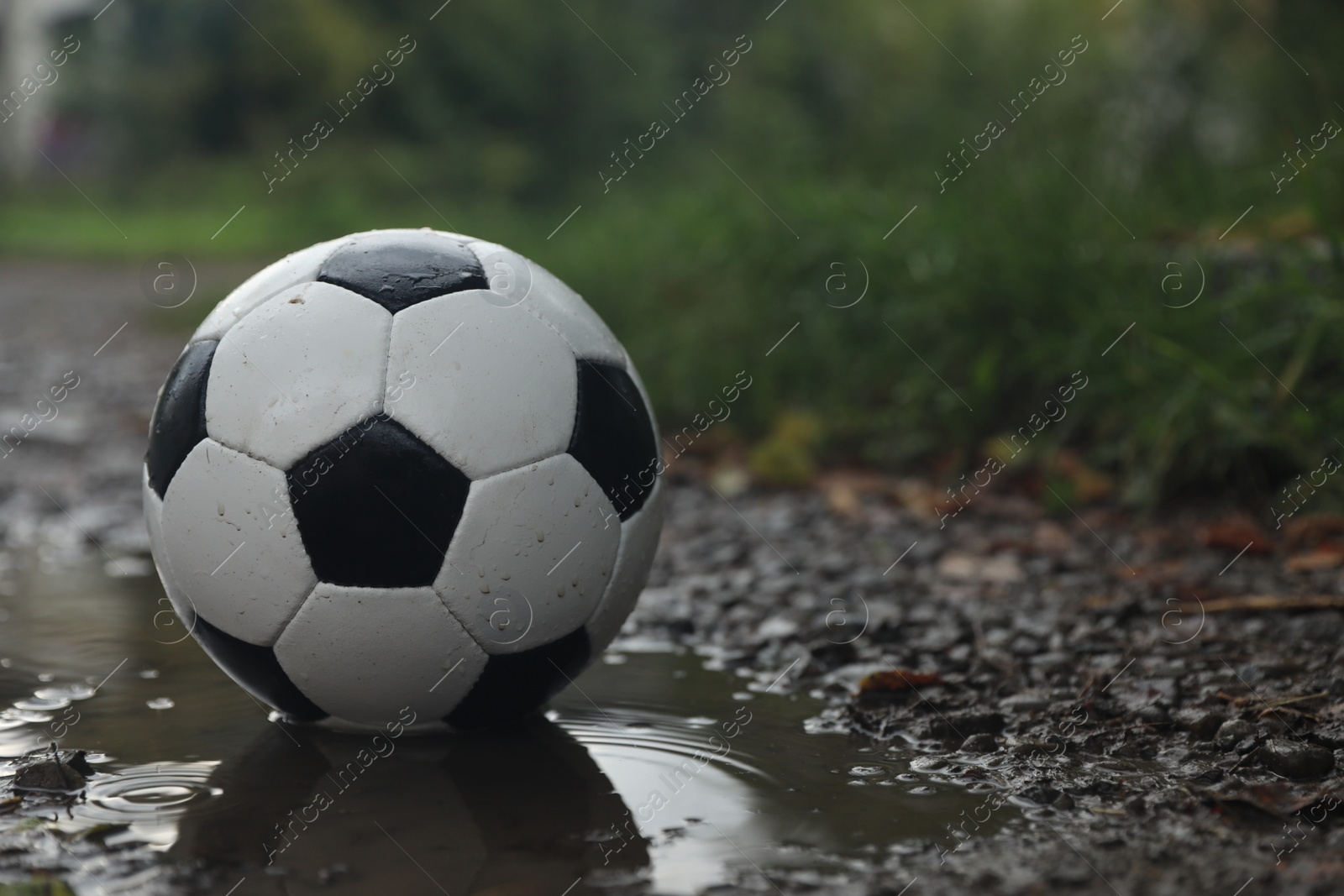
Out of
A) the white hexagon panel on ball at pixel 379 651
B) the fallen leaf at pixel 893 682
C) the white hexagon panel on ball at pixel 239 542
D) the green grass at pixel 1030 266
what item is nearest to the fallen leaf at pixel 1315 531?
the green grass at pixel 1030 266

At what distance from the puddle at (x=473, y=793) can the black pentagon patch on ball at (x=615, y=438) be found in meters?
0.60

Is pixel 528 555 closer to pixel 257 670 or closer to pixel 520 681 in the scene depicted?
pixel 520 681

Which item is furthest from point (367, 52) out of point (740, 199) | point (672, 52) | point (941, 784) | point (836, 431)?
point (941, 784)

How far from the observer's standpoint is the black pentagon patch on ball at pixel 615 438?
2896mm

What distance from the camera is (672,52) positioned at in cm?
2650

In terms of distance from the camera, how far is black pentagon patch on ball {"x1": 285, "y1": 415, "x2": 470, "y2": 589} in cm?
269

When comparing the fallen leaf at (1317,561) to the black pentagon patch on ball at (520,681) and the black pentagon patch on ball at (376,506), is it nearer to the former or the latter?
the black pentagon patch on ball at (520,681)

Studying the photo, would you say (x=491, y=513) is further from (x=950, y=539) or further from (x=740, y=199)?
(x=740, y=199)

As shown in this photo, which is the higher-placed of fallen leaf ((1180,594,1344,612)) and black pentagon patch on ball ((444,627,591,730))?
black pentagon patch on ball ((444,627,591,730))

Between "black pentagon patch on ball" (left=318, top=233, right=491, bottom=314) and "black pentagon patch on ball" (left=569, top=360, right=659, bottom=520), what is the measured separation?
351mm

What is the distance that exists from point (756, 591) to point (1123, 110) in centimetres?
477

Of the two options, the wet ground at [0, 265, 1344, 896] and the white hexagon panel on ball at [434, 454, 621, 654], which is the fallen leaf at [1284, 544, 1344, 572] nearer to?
the wet ground at [0, 265, 1344, 896]

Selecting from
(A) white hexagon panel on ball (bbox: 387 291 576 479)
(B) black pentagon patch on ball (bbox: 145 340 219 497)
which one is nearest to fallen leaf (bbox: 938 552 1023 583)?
(A) white hexagon panel on ball (bbox: 387 291 576 479)

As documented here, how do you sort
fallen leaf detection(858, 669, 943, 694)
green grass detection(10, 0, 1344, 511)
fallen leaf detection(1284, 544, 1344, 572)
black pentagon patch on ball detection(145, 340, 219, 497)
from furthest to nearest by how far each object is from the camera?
1. green grass detection(10, 0, 1344, 511)
2. fallen leaf detection(1284, 544, 1344, 572)
3. fallen leaf detection(858, 669, 943, 694)
4. black pentagon patch on ball detection(145, 340, 219, 497)
